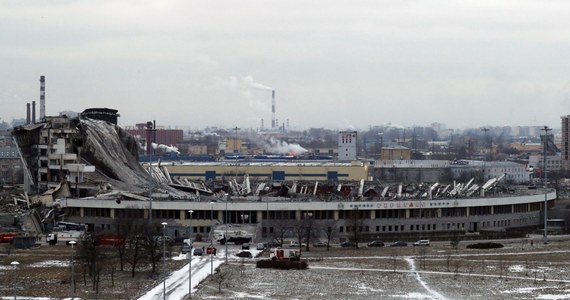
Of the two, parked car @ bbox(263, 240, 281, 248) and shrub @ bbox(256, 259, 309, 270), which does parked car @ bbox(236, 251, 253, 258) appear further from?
parked car @ bbox(263, 240, 281, 248)

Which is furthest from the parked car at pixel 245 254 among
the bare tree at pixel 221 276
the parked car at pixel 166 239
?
the bare tree at pixel 221 276

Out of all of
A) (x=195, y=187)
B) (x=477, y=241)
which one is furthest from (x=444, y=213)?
(x=195, y=187)

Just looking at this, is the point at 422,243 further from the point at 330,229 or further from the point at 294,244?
the point at 294,244

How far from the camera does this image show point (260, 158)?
14788cm

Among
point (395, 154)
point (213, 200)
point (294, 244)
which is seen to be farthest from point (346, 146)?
point (294, 244)

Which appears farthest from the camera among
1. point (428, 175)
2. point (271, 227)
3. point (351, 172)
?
point (428, 175)

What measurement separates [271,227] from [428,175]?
65.1 m

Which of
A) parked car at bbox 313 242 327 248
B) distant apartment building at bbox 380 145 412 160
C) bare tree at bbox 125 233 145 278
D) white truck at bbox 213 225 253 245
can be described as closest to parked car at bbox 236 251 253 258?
bare tree at bbox 125 233 145 278

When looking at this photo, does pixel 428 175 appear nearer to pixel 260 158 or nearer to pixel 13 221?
pixel 260 158

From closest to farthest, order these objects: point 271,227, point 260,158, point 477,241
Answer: point 477,241
point 271,227
point 260,158

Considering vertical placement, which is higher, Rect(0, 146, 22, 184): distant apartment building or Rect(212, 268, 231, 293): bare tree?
Rect(0, 146, 22, 184): distant apartment building

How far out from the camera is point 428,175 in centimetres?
12712

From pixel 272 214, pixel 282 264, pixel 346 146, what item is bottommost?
pixel 282 264

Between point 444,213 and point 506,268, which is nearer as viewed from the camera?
point 506,268
